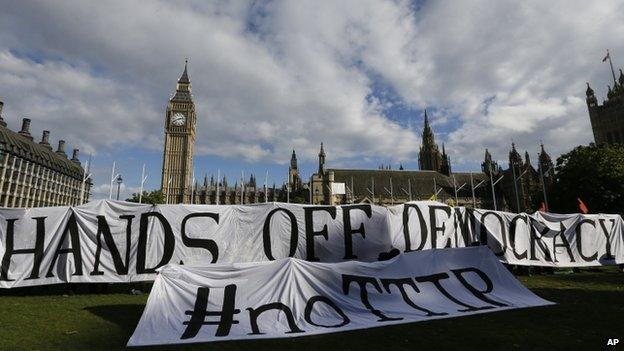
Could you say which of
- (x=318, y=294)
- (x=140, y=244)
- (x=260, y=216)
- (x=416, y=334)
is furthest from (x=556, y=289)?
(x=140, y=244)

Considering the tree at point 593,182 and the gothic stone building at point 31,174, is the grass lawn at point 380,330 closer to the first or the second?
the tree at point 593,182

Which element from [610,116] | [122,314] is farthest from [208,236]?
[610,116]

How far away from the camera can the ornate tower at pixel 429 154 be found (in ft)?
332

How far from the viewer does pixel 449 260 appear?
999 cm

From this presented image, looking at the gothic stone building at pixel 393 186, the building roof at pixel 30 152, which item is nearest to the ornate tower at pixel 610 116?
the gothic stone building at pixel 393 186

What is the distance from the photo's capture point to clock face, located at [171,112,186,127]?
103062 mm

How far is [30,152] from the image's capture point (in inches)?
3506

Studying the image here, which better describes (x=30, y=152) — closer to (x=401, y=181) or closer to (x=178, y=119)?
(x=178, y=119)

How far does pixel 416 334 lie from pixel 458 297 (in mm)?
2717

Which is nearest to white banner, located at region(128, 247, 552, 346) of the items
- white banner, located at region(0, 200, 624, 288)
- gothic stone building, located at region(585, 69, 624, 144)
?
white banner, located at region(0, 200, 624, 288)

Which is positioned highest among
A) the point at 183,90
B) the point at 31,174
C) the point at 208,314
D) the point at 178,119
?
the point at 183,90

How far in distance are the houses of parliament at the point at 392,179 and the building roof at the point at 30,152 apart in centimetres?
3098

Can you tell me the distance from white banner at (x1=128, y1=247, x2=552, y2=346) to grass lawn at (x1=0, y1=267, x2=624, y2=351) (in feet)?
1.15

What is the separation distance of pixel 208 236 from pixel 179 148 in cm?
9739
